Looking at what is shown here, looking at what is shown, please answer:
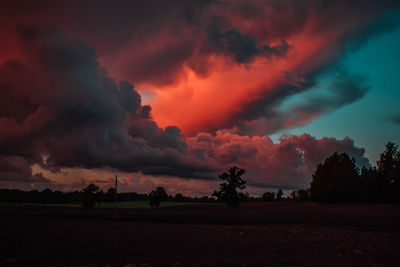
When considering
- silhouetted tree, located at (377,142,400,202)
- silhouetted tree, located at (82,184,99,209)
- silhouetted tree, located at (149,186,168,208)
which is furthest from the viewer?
silhouetted tree, located at (149,186,168,208)

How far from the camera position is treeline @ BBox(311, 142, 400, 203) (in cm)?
8575

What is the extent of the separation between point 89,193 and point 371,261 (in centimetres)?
10578

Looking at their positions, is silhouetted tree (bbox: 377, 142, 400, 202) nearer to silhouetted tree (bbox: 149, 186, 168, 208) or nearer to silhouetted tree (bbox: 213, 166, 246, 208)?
silhouetted tree (bbox: 213, 166, 246, 208)

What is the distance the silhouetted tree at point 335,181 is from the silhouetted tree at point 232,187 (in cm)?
2646

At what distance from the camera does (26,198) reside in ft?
598

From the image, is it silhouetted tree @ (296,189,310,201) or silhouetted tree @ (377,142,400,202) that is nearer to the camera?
silhouetted tree @ (377,142,400,202)

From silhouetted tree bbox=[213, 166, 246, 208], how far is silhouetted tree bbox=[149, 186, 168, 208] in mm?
38256

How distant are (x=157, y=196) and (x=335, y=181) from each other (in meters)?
70.4

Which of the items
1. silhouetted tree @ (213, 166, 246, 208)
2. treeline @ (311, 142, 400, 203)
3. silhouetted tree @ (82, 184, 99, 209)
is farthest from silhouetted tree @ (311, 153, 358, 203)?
silhouetted tree @ (82, 184, 99, 209)

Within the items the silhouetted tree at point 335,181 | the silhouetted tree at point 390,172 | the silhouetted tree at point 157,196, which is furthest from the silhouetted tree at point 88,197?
the silhouetted tree at point 390,172

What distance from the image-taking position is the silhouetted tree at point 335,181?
89.5 metres

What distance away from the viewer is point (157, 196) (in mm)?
120938

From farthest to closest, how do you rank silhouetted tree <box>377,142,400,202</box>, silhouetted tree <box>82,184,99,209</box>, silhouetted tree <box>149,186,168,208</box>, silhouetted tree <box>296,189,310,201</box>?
silhouetted tree <box>296,189,310,201</box>
silhouetted tree <box>149,186,168,208</box>
silhouetted tree <box>82,184,99,209</box>
silhouetted tree <box>377,142,400,202</box>

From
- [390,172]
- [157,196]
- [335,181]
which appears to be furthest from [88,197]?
[390,172]
